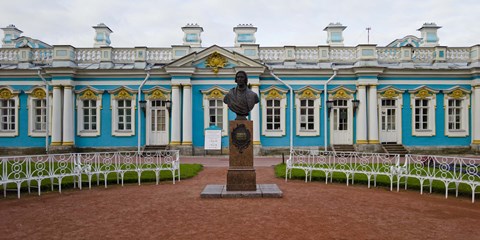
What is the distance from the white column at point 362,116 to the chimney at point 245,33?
7139mm

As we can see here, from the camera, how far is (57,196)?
Result: 336 inches

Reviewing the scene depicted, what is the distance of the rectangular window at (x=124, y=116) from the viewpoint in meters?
20.2

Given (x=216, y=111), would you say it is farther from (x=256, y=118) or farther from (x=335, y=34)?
(x=335, y=34)

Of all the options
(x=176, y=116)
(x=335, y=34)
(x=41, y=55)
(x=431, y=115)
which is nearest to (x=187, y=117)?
(x=176, y=116)

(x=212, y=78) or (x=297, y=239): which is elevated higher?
(x=212, y=78)

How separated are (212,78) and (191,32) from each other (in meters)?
4.47

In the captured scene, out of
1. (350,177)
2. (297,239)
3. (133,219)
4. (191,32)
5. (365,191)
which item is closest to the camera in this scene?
(297,239)

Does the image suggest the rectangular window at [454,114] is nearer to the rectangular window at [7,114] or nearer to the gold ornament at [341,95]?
the gold ornament at [341,95]

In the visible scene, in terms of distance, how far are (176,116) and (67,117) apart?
5715 millimetres

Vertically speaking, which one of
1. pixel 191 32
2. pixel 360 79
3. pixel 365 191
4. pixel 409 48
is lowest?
pixel 365 191

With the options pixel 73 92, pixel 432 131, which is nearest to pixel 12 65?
pixel 73 92

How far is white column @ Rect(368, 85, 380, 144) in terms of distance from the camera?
19547 mm

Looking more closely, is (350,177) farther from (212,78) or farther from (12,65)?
(12,65)

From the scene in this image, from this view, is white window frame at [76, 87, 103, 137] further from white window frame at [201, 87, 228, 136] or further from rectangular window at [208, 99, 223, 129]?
rectangular window at [208, 99, 223, 129]
